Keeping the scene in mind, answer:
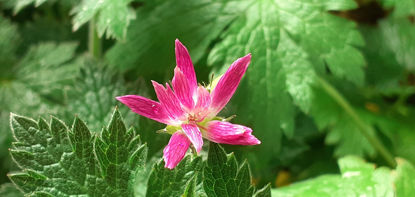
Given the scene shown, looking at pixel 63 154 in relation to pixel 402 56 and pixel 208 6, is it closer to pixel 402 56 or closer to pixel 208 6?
pixel 208 6

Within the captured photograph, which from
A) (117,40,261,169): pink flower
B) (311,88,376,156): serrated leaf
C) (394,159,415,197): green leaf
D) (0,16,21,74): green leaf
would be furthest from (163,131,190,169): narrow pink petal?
(0,16,21,74): green leaf

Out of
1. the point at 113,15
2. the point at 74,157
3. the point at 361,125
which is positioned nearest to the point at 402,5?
the point at 361,125

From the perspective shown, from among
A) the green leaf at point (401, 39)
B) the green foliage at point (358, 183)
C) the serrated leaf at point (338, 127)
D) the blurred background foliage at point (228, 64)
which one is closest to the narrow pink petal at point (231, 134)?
the blurred background foliage at point (228, 64)

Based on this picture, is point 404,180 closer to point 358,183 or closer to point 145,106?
point 358,183

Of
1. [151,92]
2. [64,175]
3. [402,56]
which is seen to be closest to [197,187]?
[64,175]

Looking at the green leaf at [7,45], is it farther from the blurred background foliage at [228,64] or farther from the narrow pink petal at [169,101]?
the narrow pink petal at [169,101]

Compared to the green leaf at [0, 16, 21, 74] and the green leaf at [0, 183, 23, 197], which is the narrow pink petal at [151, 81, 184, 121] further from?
the green leaf at [0, 16, 21, 74]

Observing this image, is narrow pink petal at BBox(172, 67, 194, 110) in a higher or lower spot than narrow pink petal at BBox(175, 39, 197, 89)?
lower
